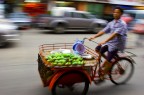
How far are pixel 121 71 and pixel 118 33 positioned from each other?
986 millimetres

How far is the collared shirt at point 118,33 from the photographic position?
601 cm

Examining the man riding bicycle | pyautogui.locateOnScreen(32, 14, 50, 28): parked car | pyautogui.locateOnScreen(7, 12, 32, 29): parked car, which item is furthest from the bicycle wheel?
pyautogui.locateOnScreen(7, 12, 32, 29): parked car

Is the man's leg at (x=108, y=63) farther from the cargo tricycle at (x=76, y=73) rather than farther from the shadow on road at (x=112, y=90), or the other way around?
the shadow on road at (x=112, y=90)

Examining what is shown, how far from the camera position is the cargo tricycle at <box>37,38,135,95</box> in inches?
213

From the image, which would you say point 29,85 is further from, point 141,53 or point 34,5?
point 34,5

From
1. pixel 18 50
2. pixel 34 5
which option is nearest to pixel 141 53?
pixel 18 50

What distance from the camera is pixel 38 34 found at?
1473cm

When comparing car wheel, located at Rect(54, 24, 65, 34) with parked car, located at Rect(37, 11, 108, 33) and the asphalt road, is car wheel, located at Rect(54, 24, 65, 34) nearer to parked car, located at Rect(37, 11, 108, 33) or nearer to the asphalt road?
parked car, located at Rect(37, 11, 108, 33)

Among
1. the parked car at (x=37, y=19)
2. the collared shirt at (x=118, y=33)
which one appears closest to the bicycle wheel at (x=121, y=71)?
the collared shirt at (x=118, y=33)

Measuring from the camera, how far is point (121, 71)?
655 centimetres

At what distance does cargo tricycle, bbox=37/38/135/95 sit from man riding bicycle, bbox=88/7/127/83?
129mm

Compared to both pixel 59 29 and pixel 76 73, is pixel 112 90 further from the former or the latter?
pixel 59 29

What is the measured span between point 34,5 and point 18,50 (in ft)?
27.5

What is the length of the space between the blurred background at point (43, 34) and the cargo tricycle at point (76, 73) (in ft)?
1.12
